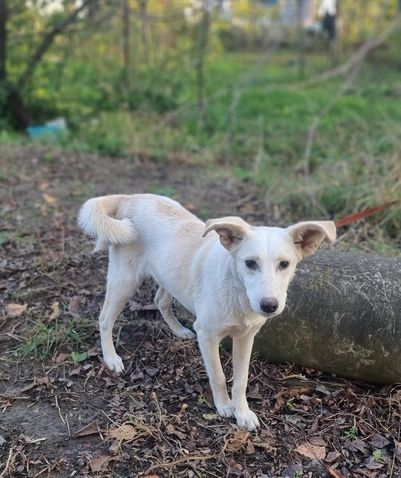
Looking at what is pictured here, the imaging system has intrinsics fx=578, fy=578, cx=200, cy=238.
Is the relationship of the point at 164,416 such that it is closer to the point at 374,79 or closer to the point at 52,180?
the point at 52,180

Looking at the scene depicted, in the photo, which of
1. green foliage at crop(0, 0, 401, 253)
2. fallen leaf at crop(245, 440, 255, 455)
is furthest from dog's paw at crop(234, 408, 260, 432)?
green foliage at crop(0, 0, 401, 253)

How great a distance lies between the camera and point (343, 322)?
143 inches

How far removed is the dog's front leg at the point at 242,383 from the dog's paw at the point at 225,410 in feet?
0.09

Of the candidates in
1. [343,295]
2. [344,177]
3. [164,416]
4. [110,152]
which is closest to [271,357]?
[343,295]

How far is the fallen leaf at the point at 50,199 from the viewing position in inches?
246

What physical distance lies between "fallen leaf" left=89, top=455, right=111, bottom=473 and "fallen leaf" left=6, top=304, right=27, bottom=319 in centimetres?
154

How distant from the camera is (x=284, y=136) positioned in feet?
30.8

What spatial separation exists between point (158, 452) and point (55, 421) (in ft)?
2.12

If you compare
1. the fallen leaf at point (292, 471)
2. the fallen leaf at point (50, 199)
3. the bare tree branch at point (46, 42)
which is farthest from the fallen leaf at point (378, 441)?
the bare tree branch at point (46, 42)

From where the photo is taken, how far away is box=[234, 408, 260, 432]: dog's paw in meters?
3.30

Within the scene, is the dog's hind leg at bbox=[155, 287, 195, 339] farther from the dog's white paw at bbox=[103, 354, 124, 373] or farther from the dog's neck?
the dog's neck

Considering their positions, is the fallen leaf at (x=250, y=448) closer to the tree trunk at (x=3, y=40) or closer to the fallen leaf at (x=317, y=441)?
the fallen leaf at (x=317, y=441)

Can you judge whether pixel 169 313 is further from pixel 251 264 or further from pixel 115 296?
pixel 251 264

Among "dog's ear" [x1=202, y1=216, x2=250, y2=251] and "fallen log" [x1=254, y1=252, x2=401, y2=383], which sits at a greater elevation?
"dog's ear" [x1=202, y1=216, x2=250, y2=251]
